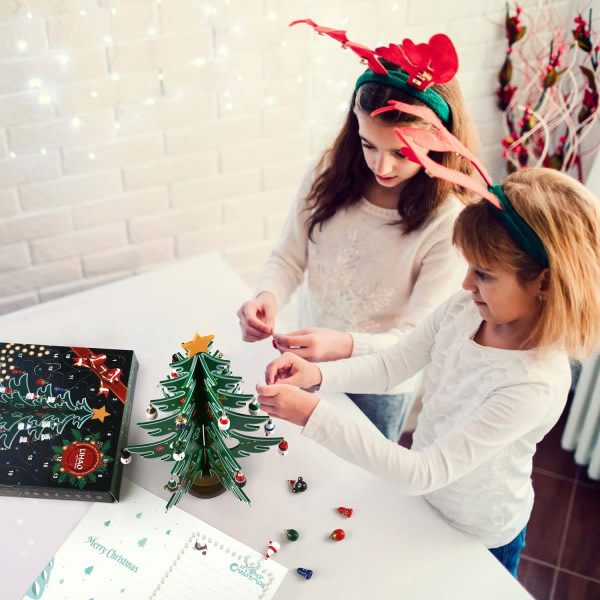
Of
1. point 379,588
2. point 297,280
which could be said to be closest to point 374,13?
point 297,280

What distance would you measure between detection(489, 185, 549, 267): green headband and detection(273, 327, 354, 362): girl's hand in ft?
1.52

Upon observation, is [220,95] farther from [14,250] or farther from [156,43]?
[14,250]

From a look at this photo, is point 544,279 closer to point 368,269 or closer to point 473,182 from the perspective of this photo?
point 473,182

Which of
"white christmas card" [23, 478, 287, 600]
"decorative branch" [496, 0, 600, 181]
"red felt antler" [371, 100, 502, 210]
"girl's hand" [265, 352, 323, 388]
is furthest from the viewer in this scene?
"decorative branch" [496, 0, 600, 181]

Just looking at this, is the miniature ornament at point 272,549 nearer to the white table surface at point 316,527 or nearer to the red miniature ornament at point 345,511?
the white table surface at point 316,527

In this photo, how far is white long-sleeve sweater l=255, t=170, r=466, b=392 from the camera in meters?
1.30

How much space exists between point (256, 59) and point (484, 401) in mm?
1063

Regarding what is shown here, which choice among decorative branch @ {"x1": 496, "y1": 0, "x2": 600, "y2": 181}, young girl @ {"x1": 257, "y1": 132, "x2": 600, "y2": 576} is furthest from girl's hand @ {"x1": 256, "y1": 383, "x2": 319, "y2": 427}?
decorative branch @ {"x1": 496, "y1": 0, "x2": 600, "y2": 181}

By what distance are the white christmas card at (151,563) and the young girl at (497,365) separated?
0.21 m

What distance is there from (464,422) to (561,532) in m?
1.23

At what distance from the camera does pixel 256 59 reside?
164 centimetres

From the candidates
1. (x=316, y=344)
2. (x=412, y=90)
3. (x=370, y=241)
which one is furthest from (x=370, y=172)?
(x=316, y=344)

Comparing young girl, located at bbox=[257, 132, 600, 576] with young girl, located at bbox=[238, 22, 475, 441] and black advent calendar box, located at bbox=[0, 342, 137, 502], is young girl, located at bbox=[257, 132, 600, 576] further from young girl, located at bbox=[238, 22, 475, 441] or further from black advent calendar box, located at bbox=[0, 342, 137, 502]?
black advent calendar box, located at bbox=[0, 342, 137, 502]

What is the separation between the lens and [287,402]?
3.33 feet
